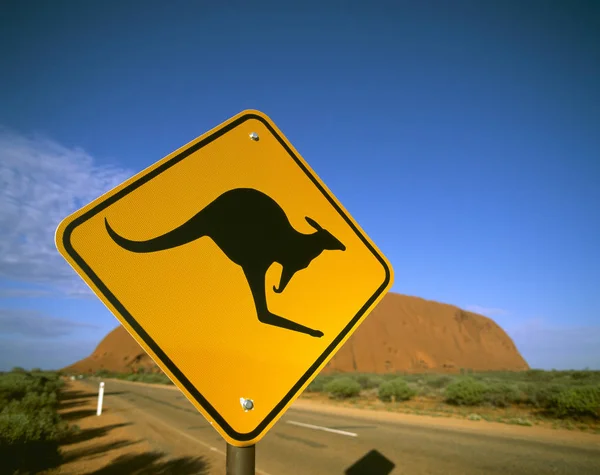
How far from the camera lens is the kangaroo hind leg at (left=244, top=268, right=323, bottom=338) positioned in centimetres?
119

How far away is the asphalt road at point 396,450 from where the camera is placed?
6.10 m

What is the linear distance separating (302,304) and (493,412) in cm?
1676

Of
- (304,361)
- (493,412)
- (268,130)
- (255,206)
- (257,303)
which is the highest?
(268,130)

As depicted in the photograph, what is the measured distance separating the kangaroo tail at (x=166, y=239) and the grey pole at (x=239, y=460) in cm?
64

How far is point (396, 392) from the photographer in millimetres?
19344

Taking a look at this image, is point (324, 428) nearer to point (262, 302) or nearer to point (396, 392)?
point (396, 392)

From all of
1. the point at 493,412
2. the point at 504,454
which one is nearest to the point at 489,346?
the point at 493,412

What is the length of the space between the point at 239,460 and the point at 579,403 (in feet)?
48.7

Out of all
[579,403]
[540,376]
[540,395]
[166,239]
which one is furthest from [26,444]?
[540,376]

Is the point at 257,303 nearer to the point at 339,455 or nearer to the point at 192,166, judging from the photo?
the point at 192,166

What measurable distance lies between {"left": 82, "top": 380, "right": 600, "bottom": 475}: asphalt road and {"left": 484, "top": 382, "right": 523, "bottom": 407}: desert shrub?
633cm

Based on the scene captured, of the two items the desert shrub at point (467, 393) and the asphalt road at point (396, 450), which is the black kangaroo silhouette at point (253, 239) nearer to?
the asphalt road at point (396, 450)

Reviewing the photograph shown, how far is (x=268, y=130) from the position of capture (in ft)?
5.03

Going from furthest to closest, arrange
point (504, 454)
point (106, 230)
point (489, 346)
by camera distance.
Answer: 1. point (489, 346)
2. point (504, 454)
3. point (106, 230)
